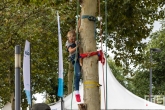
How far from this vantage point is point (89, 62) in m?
8.66

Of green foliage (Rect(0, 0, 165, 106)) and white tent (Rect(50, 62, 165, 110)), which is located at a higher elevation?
green foliage (Rect(0, 0, 165, 106))

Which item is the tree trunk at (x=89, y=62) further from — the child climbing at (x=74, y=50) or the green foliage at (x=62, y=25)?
the green foliage at (x=62, y=25)

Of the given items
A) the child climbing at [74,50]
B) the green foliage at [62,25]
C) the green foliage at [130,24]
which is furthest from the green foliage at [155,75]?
the child climbing at [74,50]

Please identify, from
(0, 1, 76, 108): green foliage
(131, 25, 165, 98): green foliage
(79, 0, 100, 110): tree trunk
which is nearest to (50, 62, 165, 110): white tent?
(0, 1, 76, 108): green foliage

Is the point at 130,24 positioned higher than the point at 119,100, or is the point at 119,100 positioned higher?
the point at 130,24

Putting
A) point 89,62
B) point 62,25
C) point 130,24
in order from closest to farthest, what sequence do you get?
point 89,62 → point 130,24 → point 62,25

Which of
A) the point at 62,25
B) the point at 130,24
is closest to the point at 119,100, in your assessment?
the point at 130,24

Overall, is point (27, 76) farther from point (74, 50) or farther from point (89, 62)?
point (89, 62)

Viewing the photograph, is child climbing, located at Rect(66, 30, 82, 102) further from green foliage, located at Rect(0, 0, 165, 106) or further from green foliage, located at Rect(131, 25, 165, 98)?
green foliage, located at Rect(131, 25, 165, 98)

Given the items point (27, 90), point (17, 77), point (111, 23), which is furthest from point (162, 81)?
point (17, 77)

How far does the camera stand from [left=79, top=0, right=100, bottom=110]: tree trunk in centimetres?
858

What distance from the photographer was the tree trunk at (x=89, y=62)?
858 cm

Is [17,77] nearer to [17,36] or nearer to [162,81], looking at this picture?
[17,36]

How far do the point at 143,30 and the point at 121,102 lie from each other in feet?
8.68
